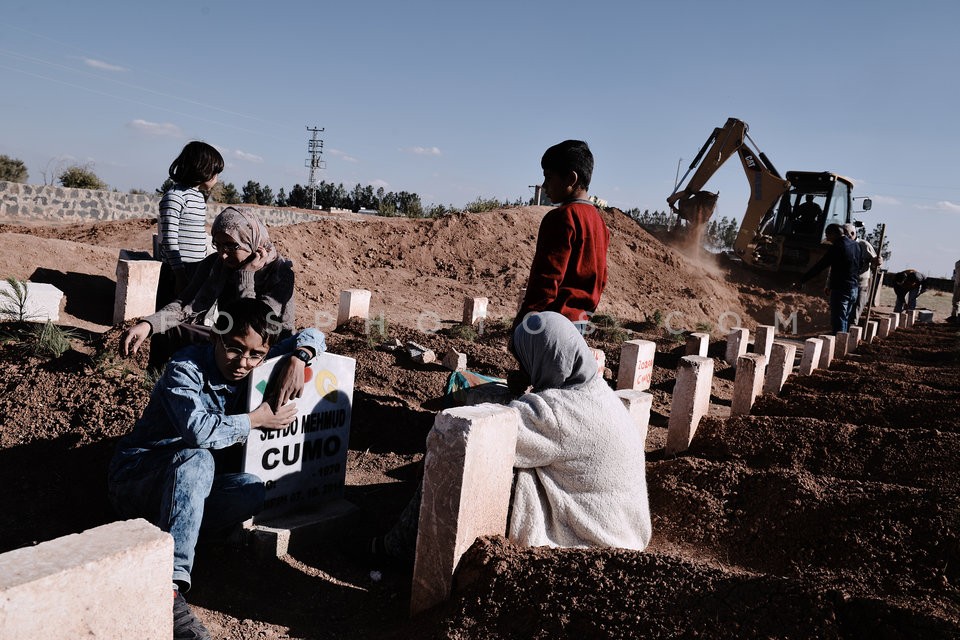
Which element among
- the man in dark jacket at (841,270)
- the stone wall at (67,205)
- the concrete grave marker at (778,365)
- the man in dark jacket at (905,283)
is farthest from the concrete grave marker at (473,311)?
the man in dark jacket at (905,283)

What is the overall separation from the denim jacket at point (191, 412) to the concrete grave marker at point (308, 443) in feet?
0.46

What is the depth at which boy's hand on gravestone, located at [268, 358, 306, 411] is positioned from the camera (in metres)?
2.96

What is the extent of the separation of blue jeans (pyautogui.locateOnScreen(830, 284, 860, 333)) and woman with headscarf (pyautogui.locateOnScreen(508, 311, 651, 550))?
7.65 meters

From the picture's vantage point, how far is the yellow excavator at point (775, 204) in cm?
1617

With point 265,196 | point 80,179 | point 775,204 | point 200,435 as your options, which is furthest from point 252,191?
point 200,435

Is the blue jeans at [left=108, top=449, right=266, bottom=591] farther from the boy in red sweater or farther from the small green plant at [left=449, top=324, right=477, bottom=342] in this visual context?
the small green plant at [left=449, top=324, right=477, bottom=342]

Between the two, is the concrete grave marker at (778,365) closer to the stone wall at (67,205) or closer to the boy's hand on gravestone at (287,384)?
the boy's hand on gravestone at (287,384)

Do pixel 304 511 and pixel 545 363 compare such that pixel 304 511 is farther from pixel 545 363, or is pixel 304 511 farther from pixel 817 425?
pixel 817 425

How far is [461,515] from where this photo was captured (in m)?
2.29

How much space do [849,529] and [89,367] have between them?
4307mm

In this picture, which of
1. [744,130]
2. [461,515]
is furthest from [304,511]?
[744,130]

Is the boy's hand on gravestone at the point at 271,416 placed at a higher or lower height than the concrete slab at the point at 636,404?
lower

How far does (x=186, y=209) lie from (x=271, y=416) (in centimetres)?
171

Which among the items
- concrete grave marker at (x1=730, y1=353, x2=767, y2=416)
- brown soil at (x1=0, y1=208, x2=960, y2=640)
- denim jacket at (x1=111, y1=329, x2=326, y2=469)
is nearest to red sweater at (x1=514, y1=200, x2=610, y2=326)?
brown soil at (x1=0, y1=208, x2=960, y2=640)
